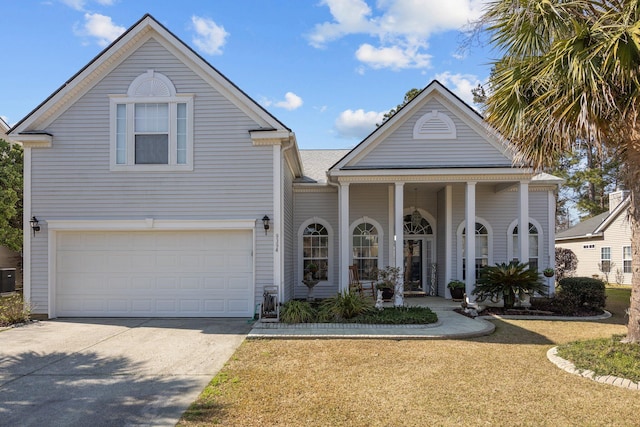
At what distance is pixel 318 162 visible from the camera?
55.8 ft

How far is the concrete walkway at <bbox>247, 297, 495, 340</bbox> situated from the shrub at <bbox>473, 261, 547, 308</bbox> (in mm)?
1695

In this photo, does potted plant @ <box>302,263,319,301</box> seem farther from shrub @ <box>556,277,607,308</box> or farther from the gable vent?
shrub @ <box>556,277,607,308</box>

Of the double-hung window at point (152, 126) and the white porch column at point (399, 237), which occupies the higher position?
the double-hung window at point (152, 126)

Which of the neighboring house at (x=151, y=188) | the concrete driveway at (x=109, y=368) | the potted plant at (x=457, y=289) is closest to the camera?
the concrete driveway at (x=109, y=368)

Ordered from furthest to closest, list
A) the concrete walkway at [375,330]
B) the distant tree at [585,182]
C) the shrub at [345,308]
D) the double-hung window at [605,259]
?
the distant tree at [585,182] → the double-hung window at [605,259] → the shrub at [345,308] → the concrete walkway at [375,330]

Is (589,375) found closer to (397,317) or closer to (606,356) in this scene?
(606,356)

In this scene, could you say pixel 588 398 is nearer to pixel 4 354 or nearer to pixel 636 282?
pixel 636 282

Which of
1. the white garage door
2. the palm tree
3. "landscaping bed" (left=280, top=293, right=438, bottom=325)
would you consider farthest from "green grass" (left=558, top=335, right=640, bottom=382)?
the white garage door

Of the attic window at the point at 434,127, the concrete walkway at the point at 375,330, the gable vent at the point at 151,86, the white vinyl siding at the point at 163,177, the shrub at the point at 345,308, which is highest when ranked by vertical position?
the gable vent at the point at 151,86

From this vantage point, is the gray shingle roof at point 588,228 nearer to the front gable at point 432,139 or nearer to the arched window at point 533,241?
the arched window at point 533,241

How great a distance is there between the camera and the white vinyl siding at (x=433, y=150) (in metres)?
12.0

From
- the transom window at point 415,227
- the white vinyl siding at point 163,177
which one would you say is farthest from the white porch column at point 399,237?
the white vinyl siding at point 163,177

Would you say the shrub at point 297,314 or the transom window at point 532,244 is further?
the transom window at point 532,244

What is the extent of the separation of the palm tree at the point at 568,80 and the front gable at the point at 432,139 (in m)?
3.74
